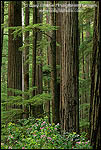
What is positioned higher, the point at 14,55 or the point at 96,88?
the point at 14,55

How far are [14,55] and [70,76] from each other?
3.81 meters

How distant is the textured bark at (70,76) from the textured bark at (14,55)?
3.39 m

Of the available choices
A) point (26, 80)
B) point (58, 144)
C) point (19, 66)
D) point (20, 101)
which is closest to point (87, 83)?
point (26, 80)

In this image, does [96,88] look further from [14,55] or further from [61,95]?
[14,55]

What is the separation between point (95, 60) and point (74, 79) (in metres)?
2.60

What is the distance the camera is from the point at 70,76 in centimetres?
642

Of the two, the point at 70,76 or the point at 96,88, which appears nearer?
the point at 96,88

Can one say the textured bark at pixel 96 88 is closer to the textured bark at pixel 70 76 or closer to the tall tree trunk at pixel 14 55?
the textured bark at pixel 70 76

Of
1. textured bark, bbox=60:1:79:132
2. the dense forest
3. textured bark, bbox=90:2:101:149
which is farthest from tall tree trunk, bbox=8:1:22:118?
textured bark, bbox=90:2:101:149

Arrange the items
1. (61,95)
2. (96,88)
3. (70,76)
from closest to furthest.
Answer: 1. (96,88)
2. (70,76)
3. (61,95)

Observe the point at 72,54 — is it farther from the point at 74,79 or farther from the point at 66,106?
the point at 66,106

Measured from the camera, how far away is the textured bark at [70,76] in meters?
6.40

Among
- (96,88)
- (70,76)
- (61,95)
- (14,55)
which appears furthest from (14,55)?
(96,88)

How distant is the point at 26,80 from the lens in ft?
39.1
